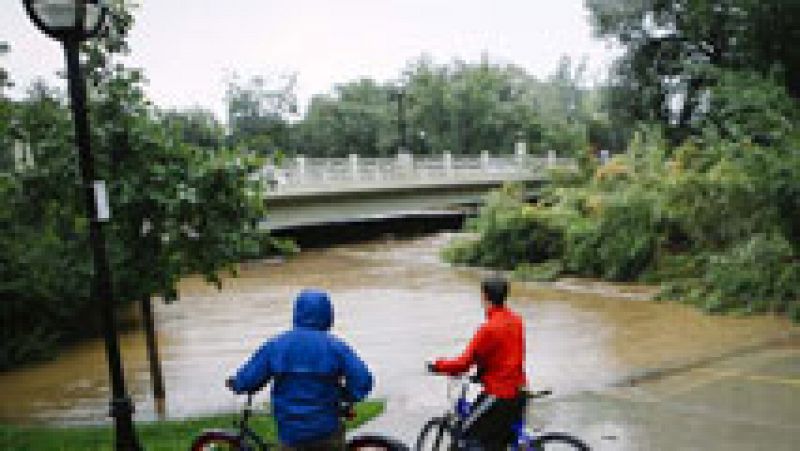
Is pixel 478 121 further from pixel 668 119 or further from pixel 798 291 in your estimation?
pixel 798 291

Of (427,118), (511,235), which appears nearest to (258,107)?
(427,118)

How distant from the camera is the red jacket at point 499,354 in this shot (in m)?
5.57

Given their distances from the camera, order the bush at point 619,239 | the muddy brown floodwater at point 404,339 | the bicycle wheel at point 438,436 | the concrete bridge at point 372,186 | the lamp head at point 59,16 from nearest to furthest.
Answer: the bicycle wheel at point 438,436 < the lamp head at point 59,16 < the muddy brown floodwater at point 404,339 < the bush at point 619,239 < the concrete bridge at point 372,186

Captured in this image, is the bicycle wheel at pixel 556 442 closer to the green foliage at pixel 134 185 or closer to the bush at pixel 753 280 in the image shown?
the green foliage at pixel 134 185

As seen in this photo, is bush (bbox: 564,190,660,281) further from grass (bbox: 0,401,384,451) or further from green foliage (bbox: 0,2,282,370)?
grass (bbox: 0,401,384,451)

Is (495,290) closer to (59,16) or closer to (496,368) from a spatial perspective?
(496,368)

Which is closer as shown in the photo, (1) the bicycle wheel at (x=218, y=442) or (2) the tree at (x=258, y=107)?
(1) the bicycle wheel at (x=218, y=442)

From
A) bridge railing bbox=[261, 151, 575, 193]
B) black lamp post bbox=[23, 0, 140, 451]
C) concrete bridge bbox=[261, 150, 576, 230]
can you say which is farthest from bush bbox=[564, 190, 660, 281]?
black lamp post bbox=[23, 0, 140, 451]

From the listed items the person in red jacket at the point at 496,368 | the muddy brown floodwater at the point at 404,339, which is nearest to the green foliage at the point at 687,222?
the muddy brown floodwater at the point at 404,339

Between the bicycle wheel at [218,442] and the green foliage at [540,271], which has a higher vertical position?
the bicycle wheel at [218,442]

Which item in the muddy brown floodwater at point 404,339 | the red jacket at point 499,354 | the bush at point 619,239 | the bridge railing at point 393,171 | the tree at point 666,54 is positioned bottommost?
the muddy brown floodwater at point 404,339

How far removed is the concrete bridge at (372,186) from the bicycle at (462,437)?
26.2 meters

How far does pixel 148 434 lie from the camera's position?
9.29 m

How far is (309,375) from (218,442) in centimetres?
154
